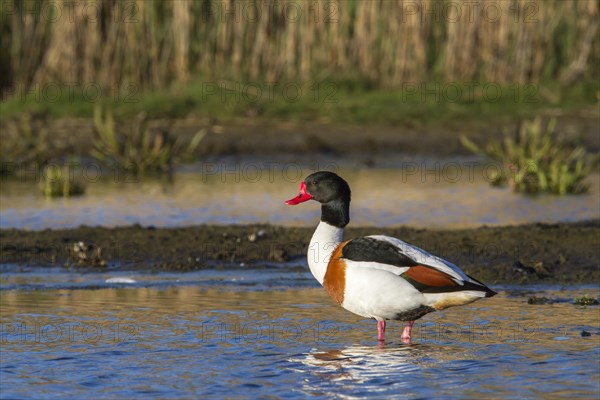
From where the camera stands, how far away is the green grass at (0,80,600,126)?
60.0 ft

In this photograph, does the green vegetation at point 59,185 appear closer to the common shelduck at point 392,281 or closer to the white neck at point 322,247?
the white neck at point 322,247

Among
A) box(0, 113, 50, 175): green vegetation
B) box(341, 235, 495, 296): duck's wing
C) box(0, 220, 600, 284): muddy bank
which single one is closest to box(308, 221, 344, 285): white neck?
box(341, 235, 495, 296): duck's wing

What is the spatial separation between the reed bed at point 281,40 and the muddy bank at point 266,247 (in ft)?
25.4

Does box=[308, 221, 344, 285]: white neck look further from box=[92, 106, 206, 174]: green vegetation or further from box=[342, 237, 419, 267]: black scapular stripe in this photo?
box=[92, 106, 206, 174]: green vegetation

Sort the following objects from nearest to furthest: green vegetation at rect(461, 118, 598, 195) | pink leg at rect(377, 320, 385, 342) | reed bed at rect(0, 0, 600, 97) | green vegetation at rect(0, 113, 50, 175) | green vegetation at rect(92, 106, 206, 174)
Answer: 1. pink leg at rect(377, 320, 385, 342)
2. green vegetation at rect(461, 118, 598, 195)
3. green vegetation at rect(92, 106, 206, 174)
4. green vegetation at rect(0, 113, 50, 175)
5. reed bed at rect(0, 0, 600, 97)

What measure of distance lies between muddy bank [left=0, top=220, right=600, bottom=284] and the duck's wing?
7.68 feet

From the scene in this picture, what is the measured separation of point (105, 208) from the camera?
13320 millimetres

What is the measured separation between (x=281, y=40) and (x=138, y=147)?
12.1ft

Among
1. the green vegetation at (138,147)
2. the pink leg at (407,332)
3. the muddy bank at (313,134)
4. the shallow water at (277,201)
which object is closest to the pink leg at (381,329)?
the pink leg at (407,332)

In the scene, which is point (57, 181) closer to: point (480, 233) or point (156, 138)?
point (156, 138)

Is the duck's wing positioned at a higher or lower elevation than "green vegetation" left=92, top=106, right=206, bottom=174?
lower

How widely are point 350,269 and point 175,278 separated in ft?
9.04

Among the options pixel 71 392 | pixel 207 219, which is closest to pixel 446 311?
pixel 71 392

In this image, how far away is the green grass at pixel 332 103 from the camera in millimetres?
18281
